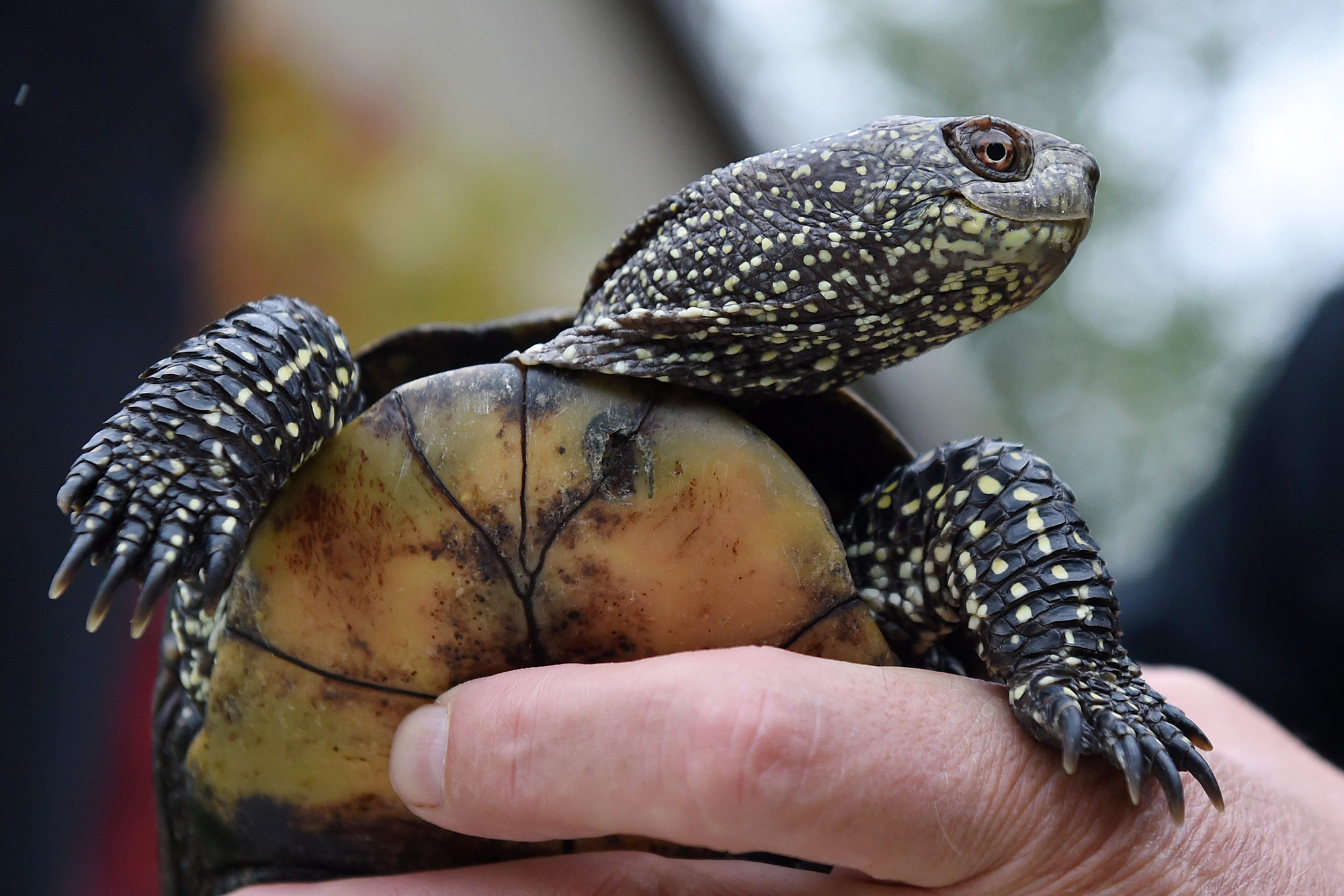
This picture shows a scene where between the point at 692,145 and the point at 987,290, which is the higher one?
the point at 692,145

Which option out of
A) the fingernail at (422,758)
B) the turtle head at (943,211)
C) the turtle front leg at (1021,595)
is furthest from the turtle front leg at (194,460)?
the turtle front leg at (1021,595)

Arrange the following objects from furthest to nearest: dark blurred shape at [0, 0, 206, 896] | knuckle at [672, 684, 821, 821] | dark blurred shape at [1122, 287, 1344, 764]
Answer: dark blurred shape at [1122, 287, 1344, 764] → dark blurred shape at [0, 0, 206, 896] → knuckle at [672, 684, 821, 821]

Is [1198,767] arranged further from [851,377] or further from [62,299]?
[62,299]

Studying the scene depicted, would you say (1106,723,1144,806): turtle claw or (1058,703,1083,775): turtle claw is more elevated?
(1058,703,1083,775): turtle claw

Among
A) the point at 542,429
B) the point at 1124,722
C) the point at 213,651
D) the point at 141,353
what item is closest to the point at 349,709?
the point at 213,651

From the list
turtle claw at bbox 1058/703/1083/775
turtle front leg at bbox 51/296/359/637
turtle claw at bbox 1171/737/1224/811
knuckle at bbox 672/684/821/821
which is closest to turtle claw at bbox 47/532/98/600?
turtle front leg at bbox 51/296/359/637

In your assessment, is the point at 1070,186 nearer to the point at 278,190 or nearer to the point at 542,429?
the point at 542,429

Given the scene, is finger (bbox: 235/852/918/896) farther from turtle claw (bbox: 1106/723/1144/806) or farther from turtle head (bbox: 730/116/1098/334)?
turtle head (bbox: 730/116/1098/334)

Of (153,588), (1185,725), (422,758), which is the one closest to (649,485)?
(422,758)
